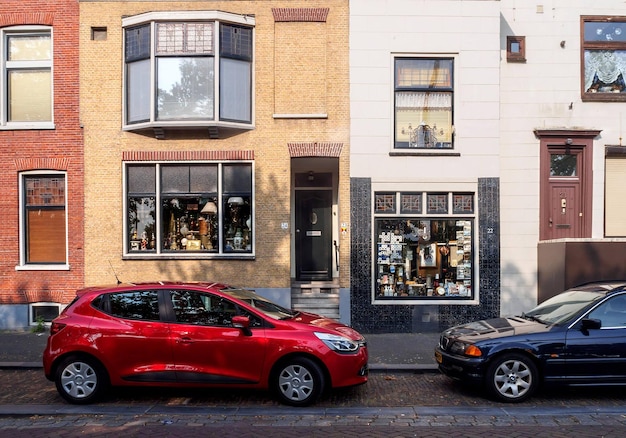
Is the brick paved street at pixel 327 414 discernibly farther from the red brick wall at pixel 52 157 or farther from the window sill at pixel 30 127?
the window sill at pixel 30 127

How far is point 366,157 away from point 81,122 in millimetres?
6767

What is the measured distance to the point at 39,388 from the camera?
29.2 ft

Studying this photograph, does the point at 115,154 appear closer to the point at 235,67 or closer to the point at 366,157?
the point at 235,67

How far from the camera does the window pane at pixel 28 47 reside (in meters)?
14.0

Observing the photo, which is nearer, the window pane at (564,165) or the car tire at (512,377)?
the car tire at (512,377)

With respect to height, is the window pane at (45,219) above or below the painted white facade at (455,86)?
below

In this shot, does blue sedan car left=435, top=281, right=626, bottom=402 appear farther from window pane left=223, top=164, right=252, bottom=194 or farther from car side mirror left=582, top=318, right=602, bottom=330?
window pane left=223, top=164, right=252, bottom=194

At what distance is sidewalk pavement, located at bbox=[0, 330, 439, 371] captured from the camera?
1018cm

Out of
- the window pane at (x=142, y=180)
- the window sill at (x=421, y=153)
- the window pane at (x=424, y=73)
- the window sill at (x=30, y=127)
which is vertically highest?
the window pane at (x=424, y=73)

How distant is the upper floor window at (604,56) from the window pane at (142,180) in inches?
416

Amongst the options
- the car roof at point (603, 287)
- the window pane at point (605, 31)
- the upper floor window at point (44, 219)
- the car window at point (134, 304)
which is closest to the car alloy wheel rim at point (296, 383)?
the car window at point (134, 304)

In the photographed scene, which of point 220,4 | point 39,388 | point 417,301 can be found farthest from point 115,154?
point 417,301

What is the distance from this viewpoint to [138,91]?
13695mm

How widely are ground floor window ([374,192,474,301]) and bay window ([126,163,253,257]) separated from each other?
3.20m
